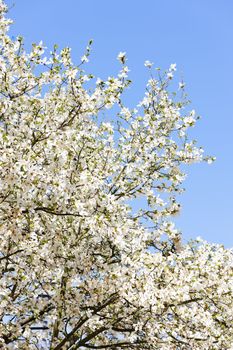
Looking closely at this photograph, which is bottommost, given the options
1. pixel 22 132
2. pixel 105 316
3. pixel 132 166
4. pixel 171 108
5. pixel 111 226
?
pixel 105 316

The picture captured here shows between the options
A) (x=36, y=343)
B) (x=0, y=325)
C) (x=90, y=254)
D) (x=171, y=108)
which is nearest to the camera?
(x=0, y=325)

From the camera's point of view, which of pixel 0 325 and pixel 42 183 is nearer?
pixel 42 183

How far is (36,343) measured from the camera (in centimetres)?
1202

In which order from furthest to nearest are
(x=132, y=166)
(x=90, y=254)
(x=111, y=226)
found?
(x=132, y=166), (x=90, y=254), (x=111, y=226)

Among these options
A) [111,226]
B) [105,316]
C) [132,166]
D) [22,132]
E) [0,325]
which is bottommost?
[0,325]

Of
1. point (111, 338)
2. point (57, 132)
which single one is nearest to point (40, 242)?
point (57, 132)

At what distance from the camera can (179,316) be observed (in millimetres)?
11094

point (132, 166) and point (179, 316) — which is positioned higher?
point (132, 166)

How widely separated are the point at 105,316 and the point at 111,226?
246 centimetres

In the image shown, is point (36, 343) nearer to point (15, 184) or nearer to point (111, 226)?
point (111, 226)

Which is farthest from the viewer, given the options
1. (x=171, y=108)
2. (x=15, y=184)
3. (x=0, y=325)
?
(x=171, y=108)

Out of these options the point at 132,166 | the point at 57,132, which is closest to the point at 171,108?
the point at 132,166

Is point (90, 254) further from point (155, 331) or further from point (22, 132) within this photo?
point (22, 132)

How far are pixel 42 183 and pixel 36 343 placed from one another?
4.88 metres
